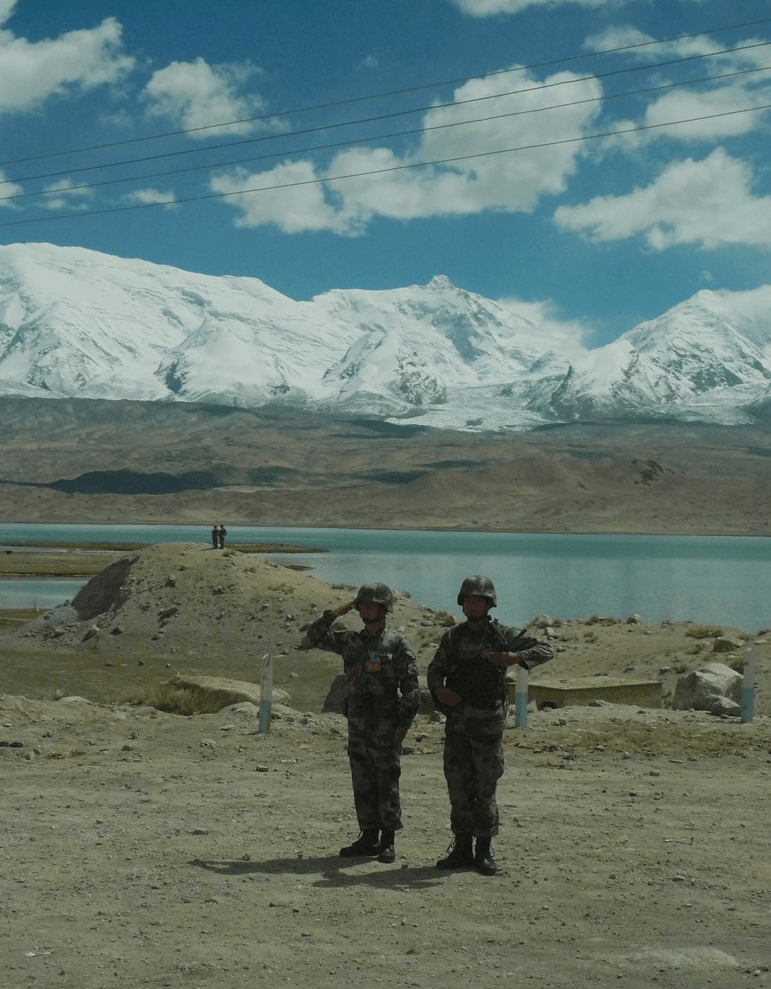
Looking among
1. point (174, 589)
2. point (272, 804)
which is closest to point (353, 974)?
point (272, 804)

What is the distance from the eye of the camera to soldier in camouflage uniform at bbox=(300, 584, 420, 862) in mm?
8820

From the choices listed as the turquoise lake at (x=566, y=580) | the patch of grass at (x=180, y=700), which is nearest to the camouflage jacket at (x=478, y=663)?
the patch of grass at (x=180, y=700)

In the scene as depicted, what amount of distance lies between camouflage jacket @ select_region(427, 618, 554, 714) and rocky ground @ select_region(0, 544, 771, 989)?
1.20 m

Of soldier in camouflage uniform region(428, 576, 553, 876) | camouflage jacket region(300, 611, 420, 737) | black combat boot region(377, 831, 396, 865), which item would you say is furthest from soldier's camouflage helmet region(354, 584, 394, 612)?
black combat boot region(377, 831, 396, 865)

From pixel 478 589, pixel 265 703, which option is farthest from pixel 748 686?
pixel 478 589

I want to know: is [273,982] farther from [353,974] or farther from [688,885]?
[688,885]

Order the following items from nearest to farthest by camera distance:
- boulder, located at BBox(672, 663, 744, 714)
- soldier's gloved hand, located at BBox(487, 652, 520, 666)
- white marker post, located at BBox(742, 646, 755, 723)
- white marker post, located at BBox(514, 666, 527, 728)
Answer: soldier's gloved hand, located at BBox(487, 652, 520, 666)
white marker post, located at BBox(514, 666, 527, 728)
white marker post, located at BBox(742, 646, 755, 723)
boulder, located at BBox(672, 663, 744, 714)

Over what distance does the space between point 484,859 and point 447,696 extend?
1.15 metres

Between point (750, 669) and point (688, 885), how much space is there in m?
8.90

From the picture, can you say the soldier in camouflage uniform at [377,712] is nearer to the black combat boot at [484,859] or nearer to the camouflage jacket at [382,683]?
the camouflage jacket at [382,683]

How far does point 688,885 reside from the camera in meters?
8.48

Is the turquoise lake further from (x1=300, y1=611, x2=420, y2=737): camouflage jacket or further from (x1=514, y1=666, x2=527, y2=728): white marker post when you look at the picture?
(x1=300, y1=611, x2=420, y2=737): camouflage jacket

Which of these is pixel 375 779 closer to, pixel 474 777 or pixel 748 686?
pixel 474 777

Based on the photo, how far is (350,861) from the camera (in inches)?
353
